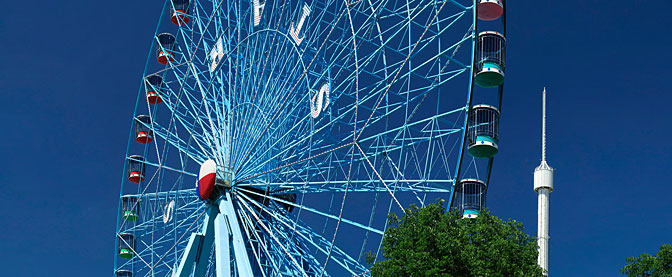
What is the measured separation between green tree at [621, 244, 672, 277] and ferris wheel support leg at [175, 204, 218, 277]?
526 inches

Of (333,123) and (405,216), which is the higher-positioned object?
(333,123)

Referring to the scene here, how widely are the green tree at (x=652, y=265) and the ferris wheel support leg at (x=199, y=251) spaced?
13.4m

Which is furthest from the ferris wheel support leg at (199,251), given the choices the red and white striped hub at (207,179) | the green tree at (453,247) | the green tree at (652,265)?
the green tree at (652,265)

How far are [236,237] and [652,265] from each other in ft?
40.0

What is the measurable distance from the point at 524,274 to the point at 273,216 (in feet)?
31.4

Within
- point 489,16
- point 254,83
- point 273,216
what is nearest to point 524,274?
point 489,16

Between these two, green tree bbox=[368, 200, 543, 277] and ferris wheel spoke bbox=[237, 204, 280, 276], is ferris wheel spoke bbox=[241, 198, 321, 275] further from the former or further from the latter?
green tree bbox=[368, 200, 543, 277]

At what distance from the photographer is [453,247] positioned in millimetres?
20766

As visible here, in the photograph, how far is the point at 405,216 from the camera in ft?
72.0

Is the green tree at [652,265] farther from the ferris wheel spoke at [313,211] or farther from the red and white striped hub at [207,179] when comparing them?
the red and white striped hub at [207,179]

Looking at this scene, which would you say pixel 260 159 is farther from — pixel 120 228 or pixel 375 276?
pixel 120 228

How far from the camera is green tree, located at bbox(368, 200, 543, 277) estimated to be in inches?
806

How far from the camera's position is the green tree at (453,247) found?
20.5m

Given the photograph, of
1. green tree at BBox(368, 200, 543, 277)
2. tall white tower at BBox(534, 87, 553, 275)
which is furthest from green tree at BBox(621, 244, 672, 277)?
tall white tower at BBox(534, 87, 553, 275)
